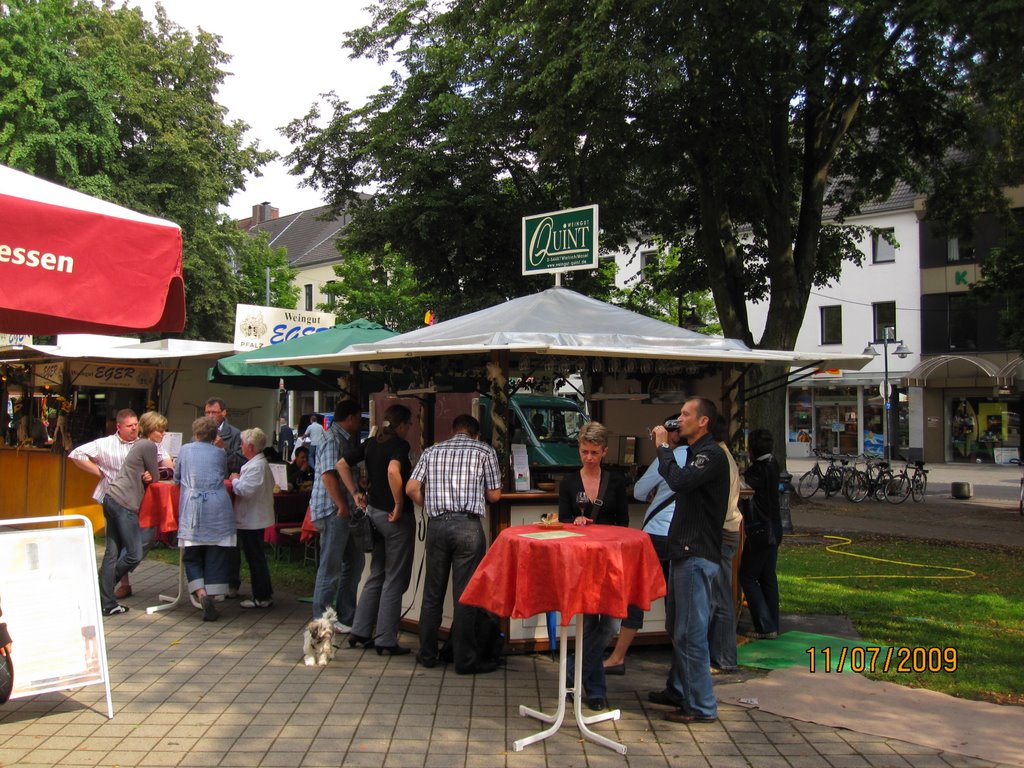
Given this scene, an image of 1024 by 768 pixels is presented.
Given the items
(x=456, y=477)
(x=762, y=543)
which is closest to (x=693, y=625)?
(x=456, y=477)

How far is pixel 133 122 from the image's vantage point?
25.1 meters

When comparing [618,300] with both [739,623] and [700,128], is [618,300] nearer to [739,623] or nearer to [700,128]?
[700,128]

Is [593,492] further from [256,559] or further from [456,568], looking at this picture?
[256,559]

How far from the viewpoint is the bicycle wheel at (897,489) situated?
19539mm

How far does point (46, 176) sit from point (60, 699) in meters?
20.9

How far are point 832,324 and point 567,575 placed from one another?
36066 mm

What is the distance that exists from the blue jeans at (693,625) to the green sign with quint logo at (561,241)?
3.12m

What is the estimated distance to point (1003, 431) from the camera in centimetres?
A: 3338

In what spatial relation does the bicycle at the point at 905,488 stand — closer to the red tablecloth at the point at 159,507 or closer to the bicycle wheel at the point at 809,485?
the bicycle wheel at the point at 809,485

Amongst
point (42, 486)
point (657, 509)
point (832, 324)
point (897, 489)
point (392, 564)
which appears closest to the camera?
point (657, 509)

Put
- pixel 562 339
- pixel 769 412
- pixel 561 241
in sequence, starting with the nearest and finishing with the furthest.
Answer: pixel 562 339 < pixel 561 241 < pixel 769 412

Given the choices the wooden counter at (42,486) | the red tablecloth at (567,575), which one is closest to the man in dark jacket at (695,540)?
the red tablecloth at (567,575)

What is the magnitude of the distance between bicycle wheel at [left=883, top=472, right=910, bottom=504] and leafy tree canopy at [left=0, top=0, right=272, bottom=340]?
16.4 meters

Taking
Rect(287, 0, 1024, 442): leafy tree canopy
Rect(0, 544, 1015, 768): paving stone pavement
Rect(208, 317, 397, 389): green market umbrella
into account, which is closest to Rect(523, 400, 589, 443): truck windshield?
Rect(287, 0, 1024, 442): leafy tree canopy
